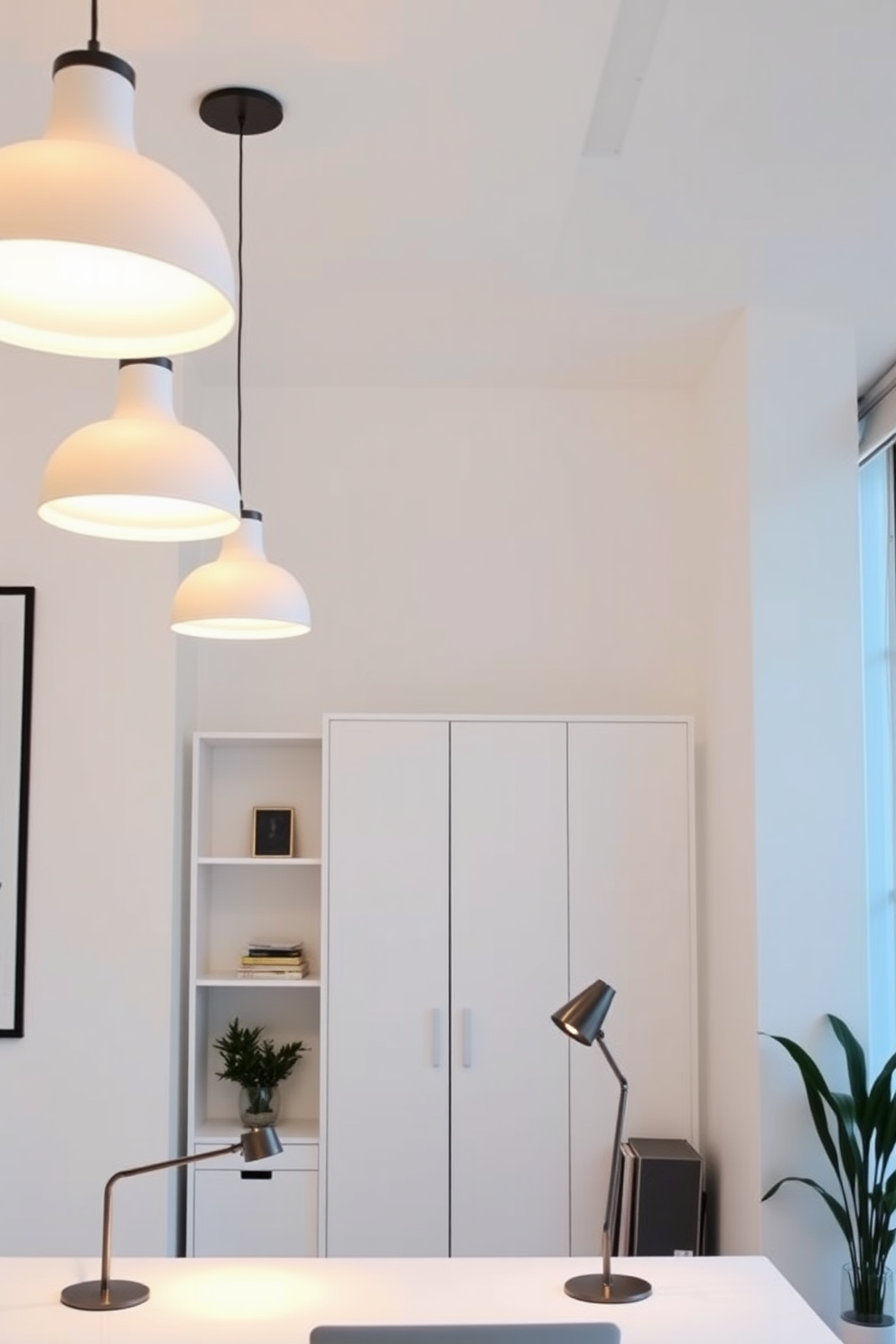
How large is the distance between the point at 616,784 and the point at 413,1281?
206cm

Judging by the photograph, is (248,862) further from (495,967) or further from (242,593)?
(242,593)

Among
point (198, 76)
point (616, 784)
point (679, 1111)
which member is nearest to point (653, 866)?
→ point (616, 784)

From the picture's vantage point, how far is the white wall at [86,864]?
4156 mm

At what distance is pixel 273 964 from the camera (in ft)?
14.6

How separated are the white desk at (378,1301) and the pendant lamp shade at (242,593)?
1.19m

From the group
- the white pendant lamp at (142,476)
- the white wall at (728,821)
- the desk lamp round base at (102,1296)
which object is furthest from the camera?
the white wall at (728,821)

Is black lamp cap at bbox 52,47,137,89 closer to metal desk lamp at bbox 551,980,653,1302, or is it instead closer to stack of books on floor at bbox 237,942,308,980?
metal desk lamp at bbox 551,980,653,1302

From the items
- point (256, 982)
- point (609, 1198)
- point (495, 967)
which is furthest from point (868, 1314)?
point (256, 982)

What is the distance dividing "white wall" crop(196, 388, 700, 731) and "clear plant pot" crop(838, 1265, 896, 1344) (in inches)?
72.3

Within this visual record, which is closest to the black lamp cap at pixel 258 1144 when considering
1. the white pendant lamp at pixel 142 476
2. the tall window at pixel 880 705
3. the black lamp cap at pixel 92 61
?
the white pendant lamp at pixel 142 476

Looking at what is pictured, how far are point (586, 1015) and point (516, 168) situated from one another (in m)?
1.83

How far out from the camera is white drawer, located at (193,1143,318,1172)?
424 centimetres

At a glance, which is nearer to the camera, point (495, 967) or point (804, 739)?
point (804, 739)

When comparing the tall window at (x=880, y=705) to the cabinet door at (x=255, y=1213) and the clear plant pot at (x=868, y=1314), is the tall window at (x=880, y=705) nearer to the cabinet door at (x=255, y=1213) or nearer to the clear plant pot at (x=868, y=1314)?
the clear plant pot at (x=868, y=1314)
